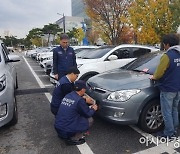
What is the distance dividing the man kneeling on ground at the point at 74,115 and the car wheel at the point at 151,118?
93cm

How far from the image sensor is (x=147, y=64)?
4934 mm

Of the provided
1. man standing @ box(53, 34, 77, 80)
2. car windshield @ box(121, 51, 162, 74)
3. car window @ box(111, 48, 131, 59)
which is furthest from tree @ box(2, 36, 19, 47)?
car windshield @ box(121, 51, 162, 74)

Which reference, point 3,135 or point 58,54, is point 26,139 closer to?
point 3,135

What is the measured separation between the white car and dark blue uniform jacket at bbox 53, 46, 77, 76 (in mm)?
1363

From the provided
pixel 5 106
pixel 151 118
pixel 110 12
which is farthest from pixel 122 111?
pixel 110 12

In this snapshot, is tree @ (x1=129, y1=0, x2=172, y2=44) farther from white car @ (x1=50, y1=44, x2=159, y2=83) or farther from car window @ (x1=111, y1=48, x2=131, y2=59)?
car window @ (x1=111, y1=48, x2=131, y2=59)

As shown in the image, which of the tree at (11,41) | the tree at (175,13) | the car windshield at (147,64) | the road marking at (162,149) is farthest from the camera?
the tree at (11,41)

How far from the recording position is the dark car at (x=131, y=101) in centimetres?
390

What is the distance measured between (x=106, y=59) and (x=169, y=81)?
3.44 meters

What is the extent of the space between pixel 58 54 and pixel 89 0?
63.0ft

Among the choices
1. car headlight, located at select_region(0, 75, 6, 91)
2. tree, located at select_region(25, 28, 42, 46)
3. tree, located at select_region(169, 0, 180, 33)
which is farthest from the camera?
tree, located at select_region(25, 28, 42, 46)

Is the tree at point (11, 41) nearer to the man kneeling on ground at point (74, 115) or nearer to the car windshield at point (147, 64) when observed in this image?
the car windshield at point (147, 64)

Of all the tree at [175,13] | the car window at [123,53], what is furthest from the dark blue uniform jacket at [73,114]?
the tree at [175,13]

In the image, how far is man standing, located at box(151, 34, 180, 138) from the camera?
3633mm
